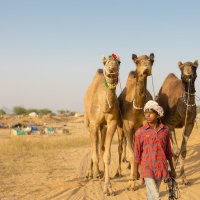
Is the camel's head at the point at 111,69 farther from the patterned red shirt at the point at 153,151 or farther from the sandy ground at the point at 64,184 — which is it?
the patterned red shirt at the point at 153,151

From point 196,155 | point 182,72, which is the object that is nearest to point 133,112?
point 182,72

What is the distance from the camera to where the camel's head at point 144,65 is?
7.81m

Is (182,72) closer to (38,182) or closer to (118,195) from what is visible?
(118,195)

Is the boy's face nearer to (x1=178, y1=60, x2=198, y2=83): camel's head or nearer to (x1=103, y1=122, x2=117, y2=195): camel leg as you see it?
(x1=103, y1=122, x2=117, y2=195): camel leg

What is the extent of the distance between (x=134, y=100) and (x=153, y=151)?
3.66 m

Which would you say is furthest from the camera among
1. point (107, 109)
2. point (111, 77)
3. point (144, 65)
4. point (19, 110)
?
point (19, 110)

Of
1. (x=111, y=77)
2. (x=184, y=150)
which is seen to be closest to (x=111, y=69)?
(x=111, y=77)

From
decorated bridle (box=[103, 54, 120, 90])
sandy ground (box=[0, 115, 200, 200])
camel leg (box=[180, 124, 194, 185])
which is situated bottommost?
sandy ground (box=[0, 115, 200, 200])

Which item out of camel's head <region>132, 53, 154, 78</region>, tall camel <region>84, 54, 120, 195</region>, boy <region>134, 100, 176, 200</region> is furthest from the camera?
tall camel <region>84, 54, 120, 195</region>

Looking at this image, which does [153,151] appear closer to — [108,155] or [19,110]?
[108,155]

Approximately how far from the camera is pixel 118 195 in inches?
318

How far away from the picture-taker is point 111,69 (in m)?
8.04

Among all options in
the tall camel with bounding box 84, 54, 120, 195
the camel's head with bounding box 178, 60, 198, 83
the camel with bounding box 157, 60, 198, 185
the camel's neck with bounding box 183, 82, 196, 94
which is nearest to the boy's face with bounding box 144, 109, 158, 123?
the tall camel with bounding box 84, 54, 120, 195

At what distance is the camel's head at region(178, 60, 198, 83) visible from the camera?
8.80m
